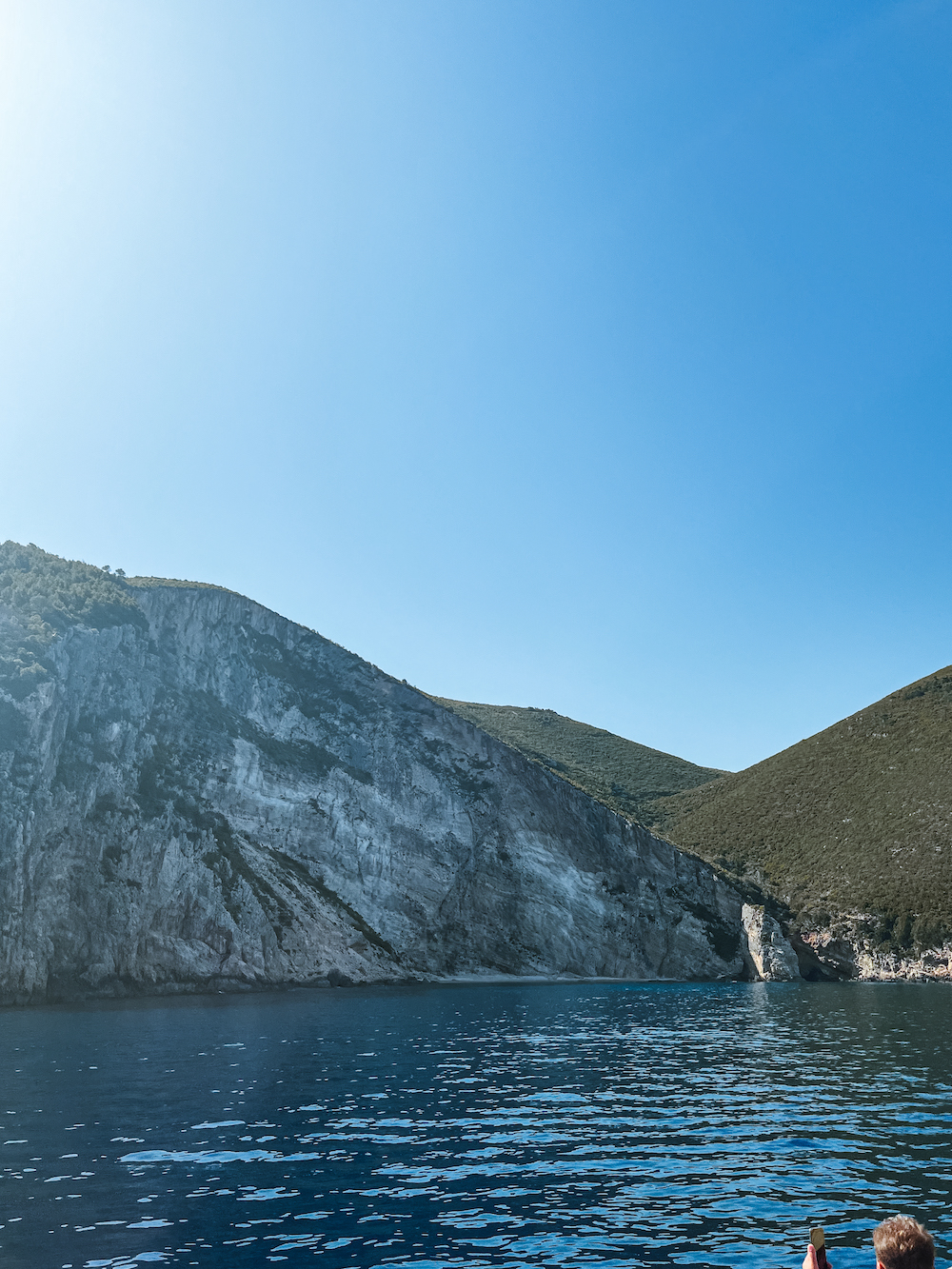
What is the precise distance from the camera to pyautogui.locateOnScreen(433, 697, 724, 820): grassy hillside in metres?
147

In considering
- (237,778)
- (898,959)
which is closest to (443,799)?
(237,778)

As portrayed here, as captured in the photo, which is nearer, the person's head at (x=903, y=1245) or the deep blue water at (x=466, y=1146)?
the person's head at (x=903, y=1245)

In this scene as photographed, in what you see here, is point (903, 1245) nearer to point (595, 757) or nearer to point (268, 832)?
point (268, 832)

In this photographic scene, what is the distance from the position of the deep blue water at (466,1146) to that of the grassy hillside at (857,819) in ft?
192

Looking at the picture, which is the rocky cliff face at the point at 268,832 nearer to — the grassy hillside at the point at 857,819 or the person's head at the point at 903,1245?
the grassy hillside at the point at 857,819

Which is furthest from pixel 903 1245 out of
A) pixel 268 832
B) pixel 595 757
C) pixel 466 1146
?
pixel 595 757

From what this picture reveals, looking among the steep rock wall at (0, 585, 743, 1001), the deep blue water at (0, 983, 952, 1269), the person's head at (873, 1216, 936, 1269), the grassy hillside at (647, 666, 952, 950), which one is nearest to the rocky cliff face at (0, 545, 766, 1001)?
the steep rock wall at (0, 585, 743, 1001)

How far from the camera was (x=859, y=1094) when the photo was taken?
1021 inches

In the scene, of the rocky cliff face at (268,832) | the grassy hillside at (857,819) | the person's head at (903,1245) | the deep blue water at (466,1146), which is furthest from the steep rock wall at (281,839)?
the person's head at (903,1245)

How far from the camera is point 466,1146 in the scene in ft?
65.4

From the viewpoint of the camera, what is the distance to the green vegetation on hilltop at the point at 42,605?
77.8 m

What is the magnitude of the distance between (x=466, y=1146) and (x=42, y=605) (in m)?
81.7

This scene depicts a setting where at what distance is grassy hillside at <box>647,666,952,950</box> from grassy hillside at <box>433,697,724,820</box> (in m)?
10.7

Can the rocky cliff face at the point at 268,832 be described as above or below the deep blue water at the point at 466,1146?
above
